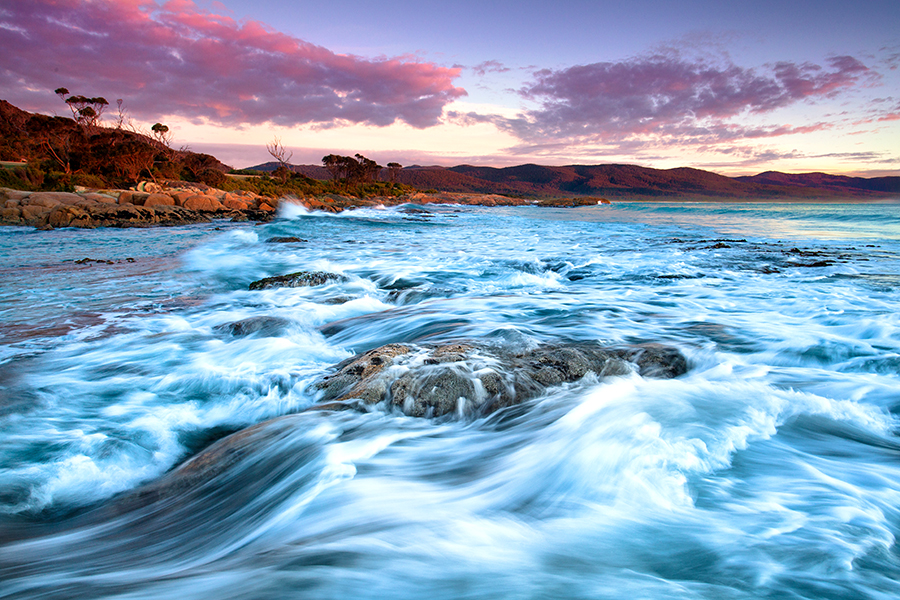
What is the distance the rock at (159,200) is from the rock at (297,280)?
2275 centimetres

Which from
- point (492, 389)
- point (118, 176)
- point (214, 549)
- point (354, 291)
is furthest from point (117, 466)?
point (118, 176)

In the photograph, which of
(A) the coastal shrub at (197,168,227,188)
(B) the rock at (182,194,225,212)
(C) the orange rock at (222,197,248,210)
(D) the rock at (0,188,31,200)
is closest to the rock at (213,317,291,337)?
(B) the rock at (182,194,225,212)

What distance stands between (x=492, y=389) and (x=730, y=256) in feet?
36.6

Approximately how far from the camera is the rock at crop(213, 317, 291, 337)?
475cm

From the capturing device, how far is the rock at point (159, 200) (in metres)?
25.2

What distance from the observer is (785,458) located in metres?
2.46


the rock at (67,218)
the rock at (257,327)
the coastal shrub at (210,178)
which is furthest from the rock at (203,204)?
the rock at (257,327)

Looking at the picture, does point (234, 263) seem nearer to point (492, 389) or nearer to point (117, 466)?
point (117, 466)

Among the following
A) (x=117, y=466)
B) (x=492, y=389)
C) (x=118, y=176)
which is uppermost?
(x=118, y=176)

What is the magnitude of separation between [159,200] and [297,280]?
78.2ft

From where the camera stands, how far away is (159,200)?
25.9 m

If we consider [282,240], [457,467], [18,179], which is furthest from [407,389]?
[18,179]

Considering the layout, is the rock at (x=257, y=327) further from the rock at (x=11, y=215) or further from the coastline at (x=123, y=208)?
the rock at (x=11, y=215)

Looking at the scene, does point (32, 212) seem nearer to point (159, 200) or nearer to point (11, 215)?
point (11, 215)
